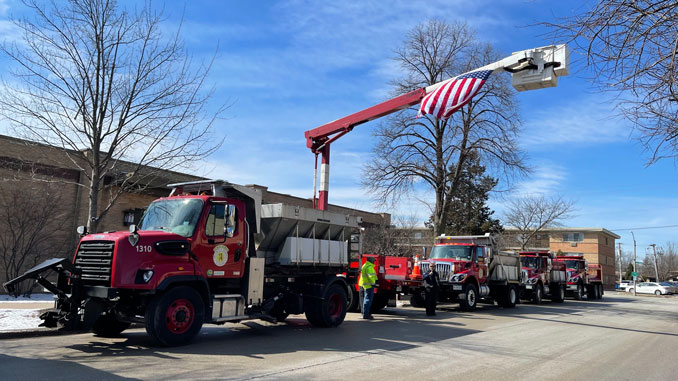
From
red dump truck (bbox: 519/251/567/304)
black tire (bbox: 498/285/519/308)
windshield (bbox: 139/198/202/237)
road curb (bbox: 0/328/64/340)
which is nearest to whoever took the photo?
road curb (bbox: 0/328/64/340)

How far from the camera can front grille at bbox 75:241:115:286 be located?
8.59 m

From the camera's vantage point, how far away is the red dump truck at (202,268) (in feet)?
28.3

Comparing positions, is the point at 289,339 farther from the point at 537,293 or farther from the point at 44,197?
the point at 537,293

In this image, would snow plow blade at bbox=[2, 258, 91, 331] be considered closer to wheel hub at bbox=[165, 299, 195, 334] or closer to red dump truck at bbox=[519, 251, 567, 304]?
wheel hub at bbox=[165, 299, 195, 334]

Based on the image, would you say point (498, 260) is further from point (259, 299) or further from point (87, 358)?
point (87, 358)

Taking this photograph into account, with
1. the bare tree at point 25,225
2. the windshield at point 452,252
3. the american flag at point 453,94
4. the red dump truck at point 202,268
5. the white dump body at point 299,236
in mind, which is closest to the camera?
the red dump truck at point 202,268

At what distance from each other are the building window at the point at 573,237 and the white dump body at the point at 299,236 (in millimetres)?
72581

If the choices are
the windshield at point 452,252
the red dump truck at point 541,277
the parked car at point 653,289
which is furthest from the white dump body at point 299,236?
the parked car at point 653,289

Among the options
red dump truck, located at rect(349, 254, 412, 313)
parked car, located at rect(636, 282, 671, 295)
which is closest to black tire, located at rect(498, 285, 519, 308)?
red dump truck, located at rect(349, 254, 412, 313)

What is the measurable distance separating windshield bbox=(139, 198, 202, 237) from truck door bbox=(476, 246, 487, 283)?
13719mm

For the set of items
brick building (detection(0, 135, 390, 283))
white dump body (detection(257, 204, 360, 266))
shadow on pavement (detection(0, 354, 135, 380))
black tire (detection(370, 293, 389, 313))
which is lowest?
shadow on pavement (detection(0, 354, 135, 380))

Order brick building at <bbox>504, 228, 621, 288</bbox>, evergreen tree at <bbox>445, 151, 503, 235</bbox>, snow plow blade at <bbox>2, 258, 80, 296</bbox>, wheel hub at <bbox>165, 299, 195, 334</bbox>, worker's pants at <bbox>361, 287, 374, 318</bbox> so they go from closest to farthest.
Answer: snow plow blade at <bbox>2, 258, 80, 296</bbox> → wheel hub at <bbox>165, 299, 195, 334</bbox> → worker's pants at <bbox>361, 287, 374, 318</bbox> → evergreen tree at <bbox>445, 151, 503, 235</bbox> → brick building at <bbox>504, 228, 621, 288</bbox>

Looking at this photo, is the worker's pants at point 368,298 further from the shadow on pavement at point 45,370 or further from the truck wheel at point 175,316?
the shadow on pavement at point 45,370

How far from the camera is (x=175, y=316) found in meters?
9.01
